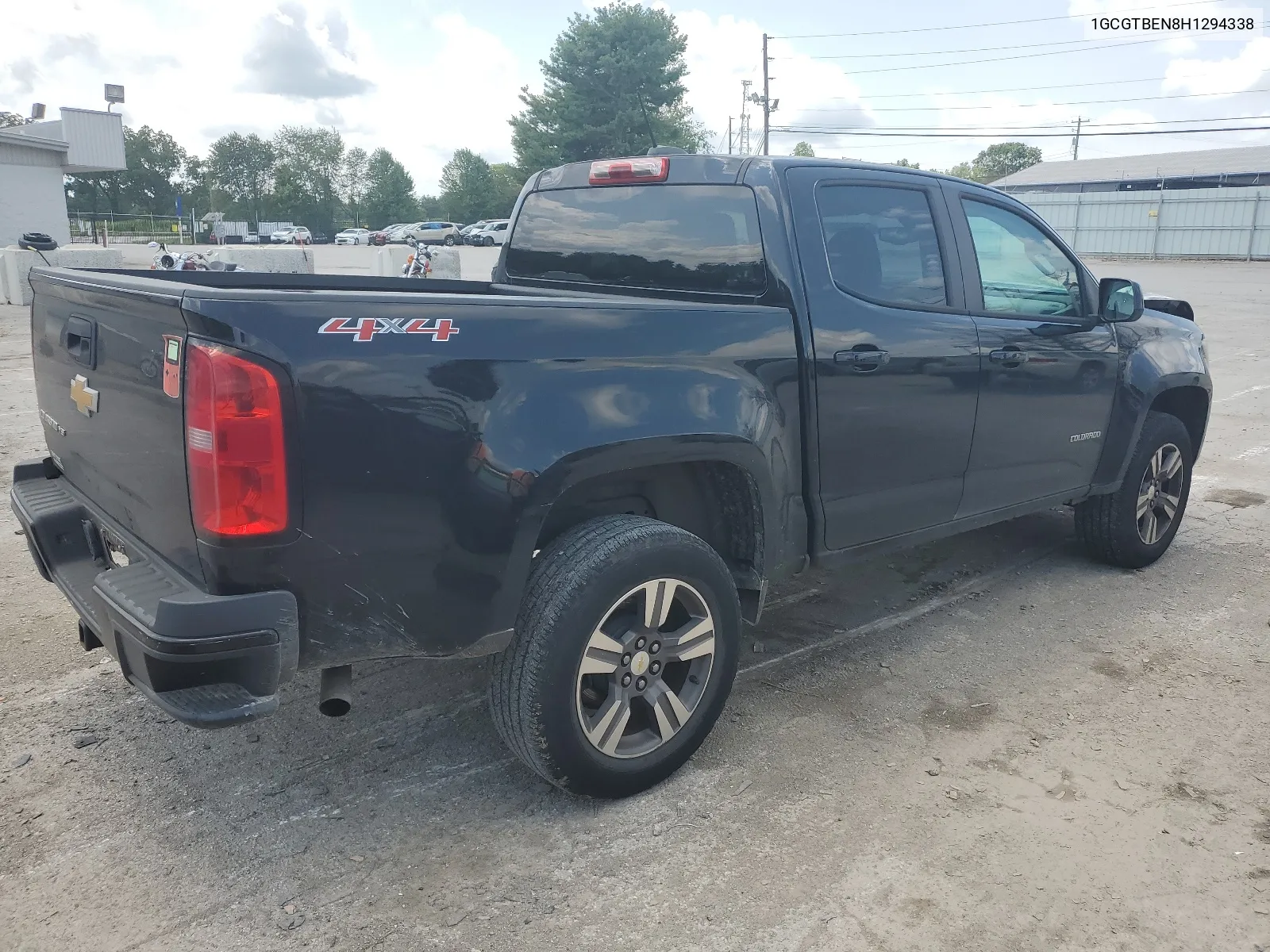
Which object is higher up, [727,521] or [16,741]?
[727,521]

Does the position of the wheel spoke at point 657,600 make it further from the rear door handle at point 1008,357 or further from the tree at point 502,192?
the tree at point 502,192

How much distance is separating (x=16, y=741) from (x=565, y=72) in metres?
56.5

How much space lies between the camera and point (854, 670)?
13.0 ft

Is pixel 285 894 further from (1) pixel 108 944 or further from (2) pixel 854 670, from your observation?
(2) pixel 854 670

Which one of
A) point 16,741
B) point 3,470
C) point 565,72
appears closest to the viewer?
point 16,741

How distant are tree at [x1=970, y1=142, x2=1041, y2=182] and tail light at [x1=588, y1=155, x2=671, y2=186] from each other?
110 metres

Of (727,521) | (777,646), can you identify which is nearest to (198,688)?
(727,521)

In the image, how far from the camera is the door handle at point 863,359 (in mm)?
3438

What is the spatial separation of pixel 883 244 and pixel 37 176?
33.1m

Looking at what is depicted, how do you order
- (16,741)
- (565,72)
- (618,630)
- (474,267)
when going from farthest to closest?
(565,72), (474,267), (16,741), (618,630)

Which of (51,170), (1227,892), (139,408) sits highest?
(51,170)

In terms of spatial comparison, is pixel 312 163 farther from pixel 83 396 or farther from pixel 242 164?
pixel 83 396

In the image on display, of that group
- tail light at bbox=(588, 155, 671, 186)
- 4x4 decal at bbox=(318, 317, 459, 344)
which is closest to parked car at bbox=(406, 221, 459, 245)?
tail light at bbox=(588, 155, 671, 186)

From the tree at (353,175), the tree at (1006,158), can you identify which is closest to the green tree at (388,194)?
the tree at (353,175)
